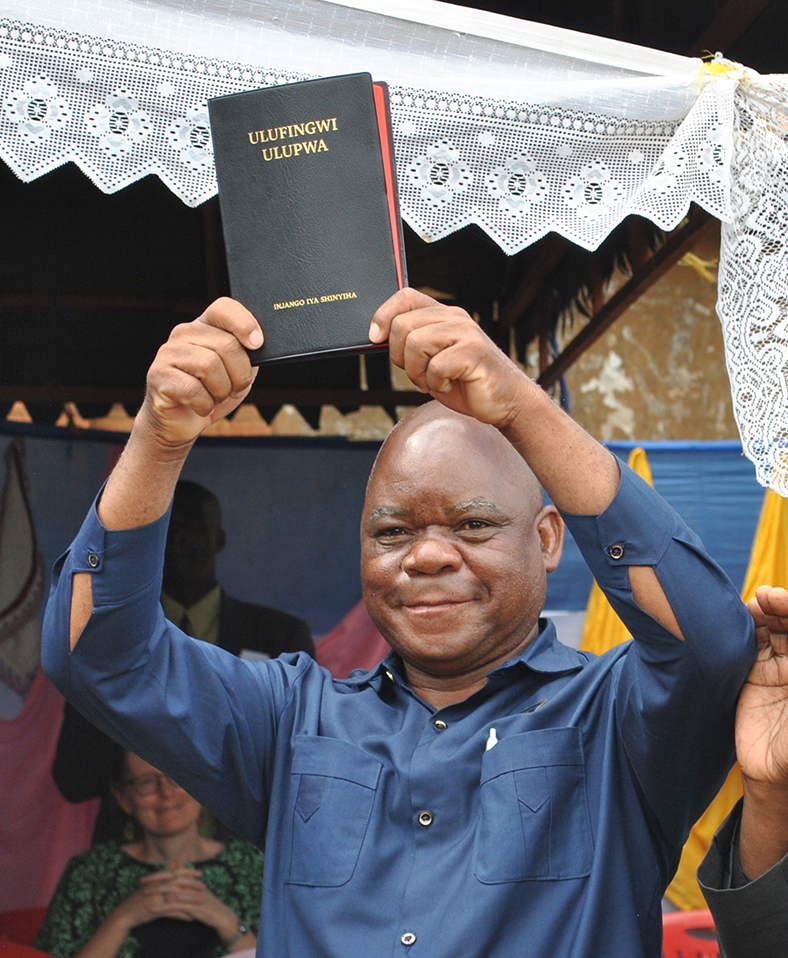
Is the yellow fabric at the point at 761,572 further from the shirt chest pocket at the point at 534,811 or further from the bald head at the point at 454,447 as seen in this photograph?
the shirt chest pocket at the point at 534,811

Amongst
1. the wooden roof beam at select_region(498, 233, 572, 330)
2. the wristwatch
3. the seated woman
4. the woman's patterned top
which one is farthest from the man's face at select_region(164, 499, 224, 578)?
the wooden roof beam at select_region(498, 233, 572, 330)

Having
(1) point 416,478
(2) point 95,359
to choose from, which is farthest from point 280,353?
(2) point 95,359

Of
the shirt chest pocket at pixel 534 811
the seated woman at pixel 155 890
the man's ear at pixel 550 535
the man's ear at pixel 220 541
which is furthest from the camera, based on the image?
the man's ear at pixel 220 541

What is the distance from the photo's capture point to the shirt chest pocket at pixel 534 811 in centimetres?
160

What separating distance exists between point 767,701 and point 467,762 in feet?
1.70

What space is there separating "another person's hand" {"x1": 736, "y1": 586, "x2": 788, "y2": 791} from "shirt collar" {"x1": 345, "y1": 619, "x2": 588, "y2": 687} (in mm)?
439

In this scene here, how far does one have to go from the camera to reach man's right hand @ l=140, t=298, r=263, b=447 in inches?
55.6

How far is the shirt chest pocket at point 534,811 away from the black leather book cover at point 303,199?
0.81 metres

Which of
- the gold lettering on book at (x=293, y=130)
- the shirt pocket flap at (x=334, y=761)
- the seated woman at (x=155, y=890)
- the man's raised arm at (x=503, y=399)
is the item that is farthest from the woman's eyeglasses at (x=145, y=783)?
the gold lettering on book at (x=293, y=130)

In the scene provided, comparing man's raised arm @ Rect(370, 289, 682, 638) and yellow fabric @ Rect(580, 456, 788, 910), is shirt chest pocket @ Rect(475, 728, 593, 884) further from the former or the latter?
yellow fabric @ Rect(580, 456, 788, 910)

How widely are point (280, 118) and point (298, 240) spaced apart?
19cm

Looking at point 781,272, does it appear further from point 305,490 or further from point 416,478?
point 305,490

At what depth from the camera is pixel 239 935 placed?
321cm

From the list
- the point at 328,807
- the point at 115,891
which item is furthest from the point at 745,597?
the point at 115,891
